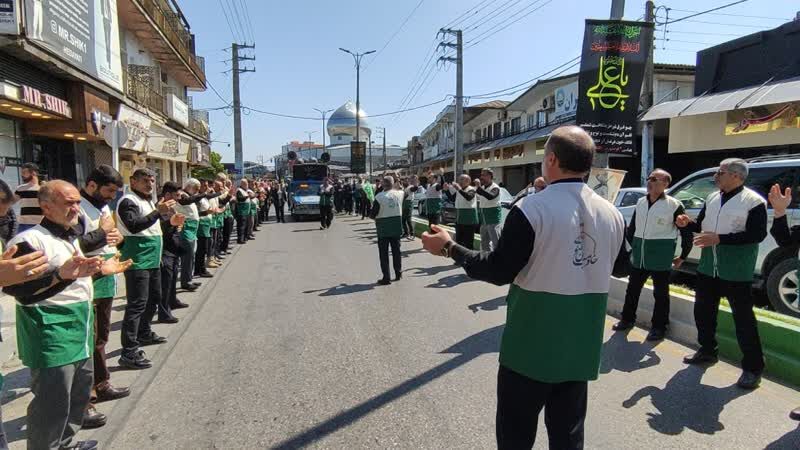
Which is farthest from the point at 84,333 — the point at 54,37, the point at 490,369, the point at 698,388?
the point at 54,37

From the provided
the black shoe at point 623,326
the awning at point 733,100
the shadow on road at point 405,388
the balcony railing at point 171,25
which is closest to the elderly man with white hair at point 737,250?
the black shoe at point 623,326

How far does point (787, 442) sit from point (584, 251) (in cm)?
246

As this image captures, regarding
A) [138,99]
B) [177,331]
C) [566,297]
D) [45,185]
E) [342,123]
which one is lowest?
[177,331]

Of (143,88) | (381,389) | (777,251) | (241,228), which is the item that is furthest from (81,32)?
(777,251)

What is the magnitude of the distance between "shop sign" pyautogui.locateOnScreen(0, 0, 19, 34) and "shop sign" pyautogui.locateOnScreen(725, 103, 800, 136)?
56.1 feet

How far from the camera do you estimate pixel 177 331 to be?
6.07 metres

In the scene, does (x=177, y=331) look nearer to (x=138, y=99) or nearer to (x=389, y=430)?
(x=389, y=430)

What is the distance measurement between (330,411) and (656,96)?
A: 20554 mm

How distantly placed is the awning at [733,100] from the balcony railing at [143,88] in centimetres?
1652

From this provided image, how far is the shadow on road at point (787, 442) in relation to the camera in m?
3.29

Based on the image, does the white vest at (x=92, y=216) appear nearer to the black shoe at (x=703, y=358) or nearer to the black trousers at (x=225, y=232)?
the black shoe at (x=703, y=358)

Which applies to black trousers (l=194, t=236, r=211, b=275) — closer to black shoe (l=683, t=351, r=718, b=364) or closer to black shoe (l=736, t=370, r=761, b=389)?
black shoe (l=683, t=351, r=718, b=364)

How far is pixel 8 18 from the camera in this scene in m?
8.35

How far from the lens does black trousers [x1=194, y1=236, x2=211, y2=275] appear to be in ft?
30.4
